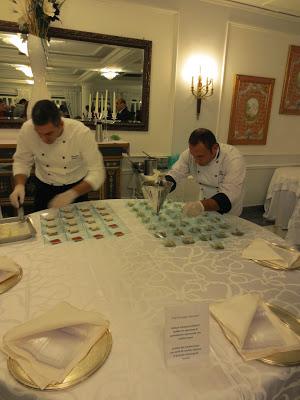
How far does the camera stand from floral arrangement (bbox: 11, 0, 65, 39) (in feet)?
9.23

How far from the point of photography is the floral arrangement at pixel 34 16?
9.23 ft

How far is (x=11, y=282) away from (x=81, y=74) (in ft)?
9.87

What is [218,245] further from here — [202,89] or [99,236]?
[202,89]

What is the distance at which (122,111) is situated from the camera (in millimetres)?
3855

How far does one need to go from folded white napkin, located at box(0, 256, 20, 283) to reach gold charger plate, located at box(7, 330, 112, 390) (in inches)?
15.9

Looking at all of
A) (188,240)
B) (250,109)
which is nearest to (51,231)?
→ (188,240)

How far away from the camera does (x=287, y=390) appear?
2.65 ft

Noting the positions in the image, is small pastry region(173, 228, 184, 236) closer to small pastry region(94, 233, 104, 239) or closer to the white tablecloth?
small pastry region(94, 233, 104, 239)

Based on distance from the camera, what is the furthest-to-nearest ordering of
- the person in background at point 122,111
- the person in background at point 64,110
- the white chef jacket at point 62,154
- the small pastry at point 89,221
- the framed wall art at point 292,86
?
the framed wall art at point 292,86
the person in background at point 122,111
the person in background at point 64,110
the white chef jacket at point 62,154
the small pastry at point 89,221

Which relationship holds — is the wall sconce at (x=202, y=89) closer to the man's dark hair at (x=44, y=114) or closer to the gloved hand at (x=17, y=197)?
the man's dark hair at (x=44, y=114)

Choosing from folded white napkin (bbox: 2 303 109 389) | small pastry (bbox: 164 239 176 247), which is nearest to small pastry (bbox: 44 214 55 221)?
small pastry (bbox: 164 239 176 247)

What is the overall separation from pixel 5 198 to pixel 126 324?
2.81m

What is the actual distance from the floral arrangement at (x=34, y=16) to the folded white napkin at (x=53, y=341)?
2786 millimetres

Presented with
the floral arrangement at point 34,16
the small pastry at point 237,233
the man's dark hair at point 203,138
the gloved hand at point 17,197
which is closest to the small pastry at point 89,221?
the gloved hand at point 17,197
